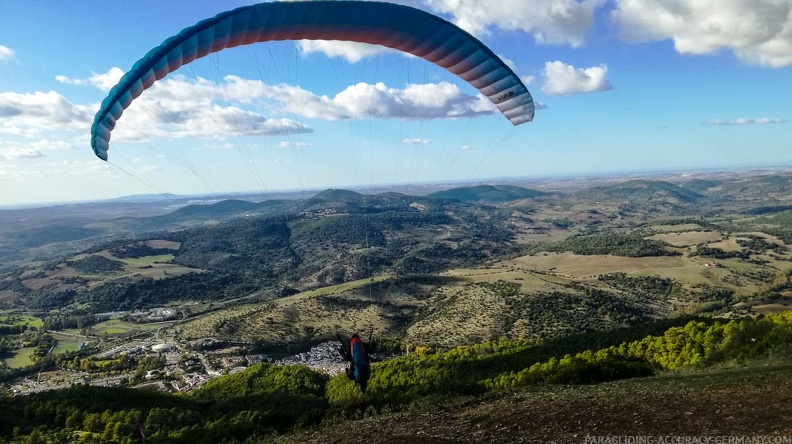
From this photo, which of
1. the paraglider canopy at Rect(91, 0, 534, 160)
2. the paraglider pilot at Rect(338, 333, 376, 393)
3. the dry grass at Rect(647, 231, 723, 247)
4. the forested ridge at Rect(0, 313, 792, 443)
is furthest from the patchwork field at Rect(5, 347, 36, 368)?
the dry grass at Rect(647, 231, 723, 247)

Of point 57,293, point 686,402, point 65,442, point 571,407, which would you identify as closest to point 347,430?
point 571,407

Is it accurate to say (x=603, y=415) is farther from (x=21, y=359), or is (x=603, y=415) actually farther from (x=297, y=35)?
(x=21, y=359)

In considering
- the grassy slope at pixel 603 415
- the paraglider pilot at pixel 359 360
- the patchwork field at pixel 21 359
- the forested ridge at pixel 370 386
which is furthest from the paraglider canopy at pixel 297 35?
the patchwork field at pixel 21 359

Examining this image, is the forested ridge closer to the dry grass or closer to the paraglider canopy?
the paraglider canopy

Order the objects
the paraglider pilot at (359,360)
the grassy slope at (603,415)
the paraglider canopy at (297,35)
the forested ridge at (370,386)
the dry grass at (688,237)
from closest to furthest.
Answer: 1. the grassy slope at (603,415)
2. the paraglider pilot at (359,360)
3. the paraglider canopy at (297,35)
4. the forested ridge at (370,386)
5. the dry grass at (688,237)

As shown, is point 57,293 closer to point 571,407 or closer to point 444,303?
point 444,303

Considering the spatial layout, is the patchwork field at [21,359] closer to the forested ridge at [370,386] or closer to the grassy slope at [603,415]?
the forested ridge at [370,386]
